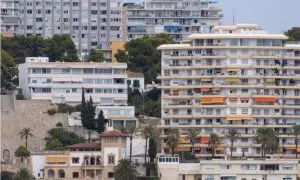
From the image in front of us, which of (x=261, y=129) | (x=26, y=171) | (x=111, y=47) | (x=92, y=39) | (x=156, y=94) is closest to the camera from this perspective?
(x=26, y=171)

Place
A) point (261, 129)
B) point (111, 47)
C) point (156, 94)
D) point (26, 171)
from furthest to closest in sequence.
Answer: point (111, 47) < point (156, 94) < point (261, 129) < point (26, 171)

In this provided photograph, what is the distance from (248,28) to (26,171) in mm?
19215

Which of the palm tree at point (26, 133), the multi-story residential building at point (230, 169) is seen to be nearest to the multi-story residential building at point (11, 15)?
the palm tree at point (26, 133)

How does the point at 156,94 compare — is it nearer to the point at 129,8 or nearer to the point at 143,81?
the point at 143,81

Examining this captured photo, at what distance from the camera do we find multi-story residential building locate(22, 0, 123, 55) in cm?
11788

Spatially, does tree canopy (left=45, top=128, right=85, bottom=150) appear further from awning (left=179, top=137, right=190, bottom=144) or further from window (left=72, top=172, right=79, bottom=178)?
awning (left=179, top=137, right=190, bottom=144)

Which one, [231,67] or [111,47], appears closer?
[231,67]

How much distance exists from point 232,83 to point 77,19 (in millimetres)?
31964

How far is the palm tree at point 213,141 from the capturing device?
8525 centimetres

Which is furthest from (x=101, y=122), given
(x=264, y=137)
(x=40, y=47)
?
(x=40, y=47)

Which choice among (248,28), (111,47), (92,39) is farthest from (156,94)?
(92,39)

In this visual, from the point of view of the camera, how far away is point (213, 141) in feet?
279

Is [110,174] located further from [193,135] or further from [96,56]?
[96,56]

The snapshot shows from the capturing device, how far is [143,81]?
96812mm
